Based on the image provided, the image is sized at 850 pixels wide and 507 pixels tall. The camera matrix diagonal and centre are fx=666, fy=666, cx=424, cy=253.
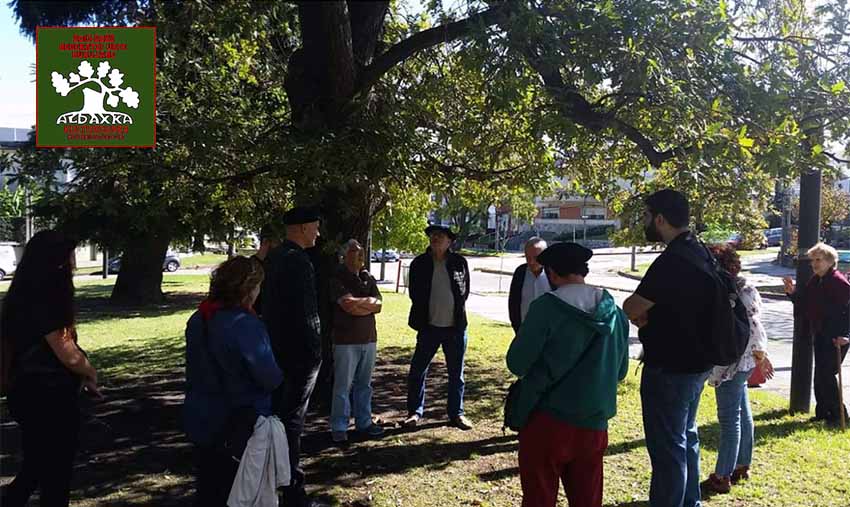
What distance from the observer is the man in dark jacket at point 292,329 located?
4.08m

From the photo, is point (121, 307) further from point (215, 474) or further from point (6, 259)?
point (6, 259)

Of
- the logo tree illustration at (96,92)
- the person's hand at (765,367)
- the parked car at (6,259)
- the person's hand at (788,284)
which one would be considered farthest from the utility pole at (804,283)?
the parked car at (6,259)

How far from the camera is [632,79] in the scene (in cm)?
455

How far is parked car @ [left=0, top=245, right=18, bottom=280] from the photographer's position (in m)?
32.8

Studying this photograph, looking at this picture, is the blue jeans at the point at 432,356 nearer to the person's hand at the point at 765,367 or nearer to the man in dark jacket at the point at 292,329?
the man in dark jacket at the point at 292,329

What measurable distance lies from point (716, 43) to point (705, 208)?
2.49 m

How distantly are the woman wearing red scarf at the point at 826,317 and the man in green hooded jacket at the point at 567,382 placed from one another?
3890 mm

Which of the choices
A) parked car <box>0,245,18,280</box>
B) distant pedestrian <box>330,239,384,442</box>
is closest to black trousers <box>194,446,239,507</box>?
distant pedestrian <box>330,239,384,442</box>

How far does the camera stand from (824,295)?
636cm

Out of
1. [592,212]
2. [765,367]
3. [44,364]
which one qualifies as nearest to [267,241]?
[44,364]

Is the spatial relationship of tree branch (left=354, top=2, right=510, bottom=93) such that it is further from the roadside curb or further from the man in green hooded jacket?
the roadside curb

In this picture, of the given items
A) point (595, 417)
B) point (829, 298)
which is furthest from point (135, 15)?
point (829, 298)

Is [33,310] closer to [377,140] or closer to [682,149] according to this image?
[377,140]

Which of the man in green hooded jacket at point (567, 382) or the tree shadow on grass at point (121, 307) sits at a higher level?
the man in green hooded jacket at point (567, 382)
